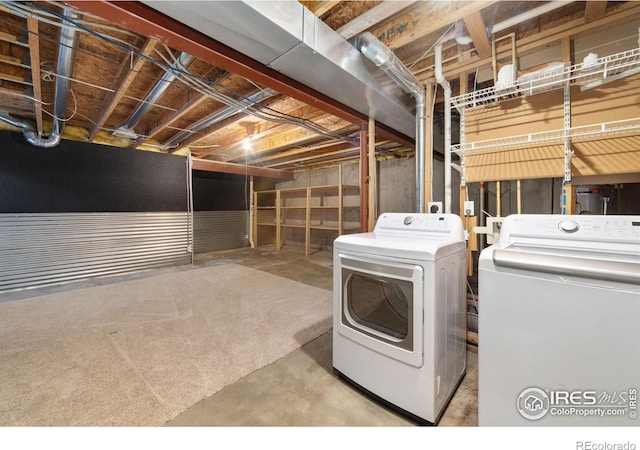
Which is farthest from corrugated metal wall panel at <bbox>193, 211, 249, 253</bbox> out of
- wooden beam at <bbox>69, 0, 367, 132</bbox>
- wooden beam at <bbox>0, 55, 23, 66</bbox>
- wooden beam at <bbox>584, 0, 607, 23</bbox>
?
wooden beam at <bbox>584, 0, 607, 23</bbox>

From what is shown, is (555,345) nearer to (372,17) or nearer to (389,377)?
(389,377)

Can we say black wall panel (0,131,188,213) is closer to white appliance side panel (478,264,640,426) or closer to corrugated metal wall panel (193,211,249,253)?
corrugated metal wall panel (193,211,249,253)

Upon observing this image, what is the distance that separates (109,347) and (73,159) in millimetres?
3501

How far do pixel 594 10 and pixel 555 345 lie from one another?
2135mm

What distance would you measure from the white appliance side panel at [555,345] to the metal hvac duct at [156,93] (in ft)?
8.74

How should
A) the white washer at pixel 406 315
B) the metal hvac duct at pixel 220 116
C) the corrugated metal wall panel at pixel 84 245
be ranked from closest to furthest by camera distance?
1. the white washer at pixel 406 315
2. the metal hvac duct at pixel 220 116
3. the corrugated metal wall panel at pixel 84 245

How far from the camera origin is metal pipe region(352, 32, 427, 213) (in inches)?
69.4

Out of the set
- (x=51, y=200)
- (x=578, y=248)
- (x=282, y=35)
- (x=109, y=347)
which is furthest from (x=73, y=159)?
(x=578, y=248)

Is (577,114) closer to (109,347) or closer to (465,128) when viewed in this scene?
(465,128)

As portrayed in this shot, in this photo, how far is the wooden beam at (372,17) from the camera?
1532 millimetres

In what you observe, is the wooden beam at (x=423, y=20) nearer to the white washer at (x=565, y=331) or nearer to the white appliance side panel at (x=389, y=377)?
the white washer at (x=565, y=331)

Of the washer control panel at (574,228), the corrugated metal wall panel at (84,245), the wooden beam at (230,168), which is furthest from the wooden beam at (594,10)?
the corrugated metal wall panel at (84,245)

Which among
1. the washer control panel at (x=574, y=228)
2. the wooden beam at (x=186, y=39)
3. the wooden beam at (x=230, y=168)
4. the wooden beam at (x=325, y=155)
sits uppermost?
the wooden beam at (x=325, y=155)

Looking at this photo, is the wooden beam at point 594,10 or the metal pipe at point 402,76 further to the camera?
the metal pipe at point 402,76
